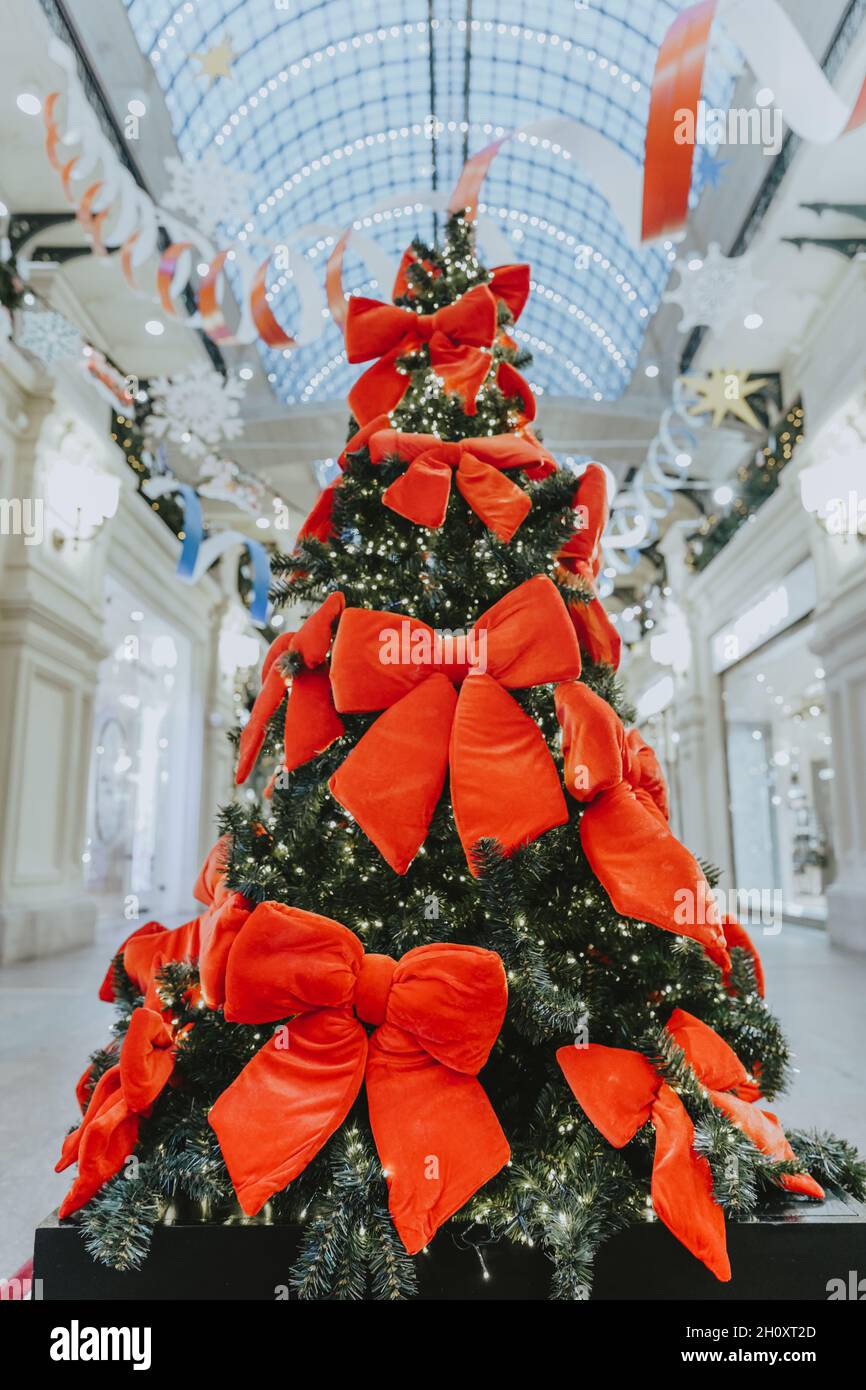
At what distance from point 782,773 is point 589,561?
10.7m

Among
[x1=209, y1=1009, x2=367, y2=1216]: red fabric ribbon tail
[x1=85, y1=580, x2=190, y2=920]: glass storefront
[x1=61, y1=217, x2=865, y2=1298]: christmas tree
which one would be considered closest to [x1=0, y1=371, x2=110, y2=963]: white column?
[x1=85, y1=580, x2=190, y2=920]: glass storefront

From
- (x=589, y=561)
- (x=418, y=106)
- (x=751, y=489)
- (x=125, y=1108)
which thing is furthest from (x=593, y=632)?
(x=418, y=106)

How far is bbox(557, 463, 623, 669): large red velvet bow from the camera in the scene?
1.86 m

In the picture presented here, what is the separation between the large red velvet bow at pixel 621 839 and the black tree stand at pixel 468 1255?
0.47m

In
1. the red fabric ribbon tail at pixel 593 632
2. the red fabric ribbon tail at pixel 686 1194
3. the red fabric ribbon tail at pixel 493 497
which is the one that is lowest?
the red fabric ribbon tail at pixel 686 1194

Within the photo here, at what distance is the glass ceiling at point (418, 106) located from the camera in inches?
345

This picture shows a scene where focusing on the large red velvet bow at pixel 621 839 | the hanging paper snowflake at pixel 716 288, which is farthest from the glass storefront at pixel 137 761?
the large red velvet bow at pixel 621 839

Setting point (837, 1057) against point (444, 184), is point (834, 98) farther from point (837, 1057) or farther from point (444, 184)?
point (444, 184)

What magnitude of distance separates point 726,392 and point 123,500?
7.07 meters

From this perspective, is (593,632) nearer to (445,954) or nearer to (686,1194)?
(445,954)

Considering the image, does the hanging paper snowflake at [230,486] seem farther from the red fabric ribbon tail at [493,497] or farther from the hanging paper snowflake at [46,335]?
the red fabric ribbon tail at [493,497]

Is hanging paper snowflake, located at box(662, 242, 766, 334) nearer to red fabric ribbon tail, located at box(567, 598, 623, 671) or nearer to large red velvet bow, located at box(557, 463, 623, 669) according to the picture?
large red velvet bow, located at box(557, 463, 623, 669)

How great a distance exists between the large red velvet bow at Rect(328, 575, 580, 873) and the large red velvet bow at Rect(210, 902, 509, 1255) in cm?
22

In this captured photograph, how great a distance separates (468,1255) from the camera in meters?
1.31
